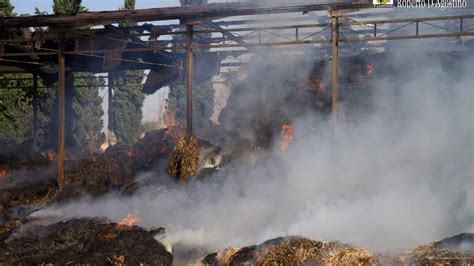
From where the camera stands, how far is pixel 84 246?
11.9 metres

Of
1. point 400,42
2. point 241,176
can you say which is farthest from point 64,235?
point 400,42

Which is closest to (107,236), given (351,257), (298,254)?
(298,254)

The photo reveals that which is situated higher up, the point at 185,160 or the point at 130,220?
the point at 185,160

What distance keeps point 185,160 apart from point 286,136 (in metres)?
4.27

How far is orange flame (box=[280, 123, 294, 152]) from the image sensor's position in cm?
1881

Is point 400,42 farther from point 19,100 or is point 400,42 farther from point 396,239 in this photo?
point 19,100

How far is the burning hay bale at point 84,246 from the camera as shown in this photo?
11195 mm

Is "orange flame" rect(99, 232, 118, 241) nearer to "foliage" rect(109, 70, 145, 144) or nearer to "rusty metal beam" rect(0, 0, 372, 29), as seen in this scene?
"rusty metal beam" rect(0, 0, 372, 29)

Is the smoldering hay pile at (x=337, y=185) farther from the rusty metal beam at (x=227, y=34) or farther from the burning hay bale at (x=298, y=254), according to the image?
the rusty metal beam at (x=227, y=34)

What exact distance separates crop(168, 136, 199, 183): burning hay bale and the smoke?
1.16 feet

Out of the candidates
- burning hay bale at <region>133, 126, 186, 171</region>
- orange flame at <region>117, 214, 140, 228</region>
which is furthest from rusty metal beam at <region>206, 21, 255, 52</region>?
orange flame at <region>117, 214, 140, 228</region>

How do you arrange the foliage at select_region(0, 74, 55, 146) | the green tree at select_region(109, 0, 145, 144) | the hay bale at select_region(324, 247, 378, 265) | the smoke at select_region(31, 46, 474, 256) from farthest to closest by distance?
the green tree at select_region(109, 0, 145, 144)
the foliage at select_region(0, 74, 55, 146)
the smoke at select_region(31, 46, 474, 256)
the hay bale at select_region(324, 247, 378, 265)

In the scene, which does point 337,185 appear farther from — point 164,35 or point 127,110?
point 127,110

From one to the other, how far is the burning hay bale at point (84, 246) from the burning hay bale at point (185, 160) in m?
3.55
